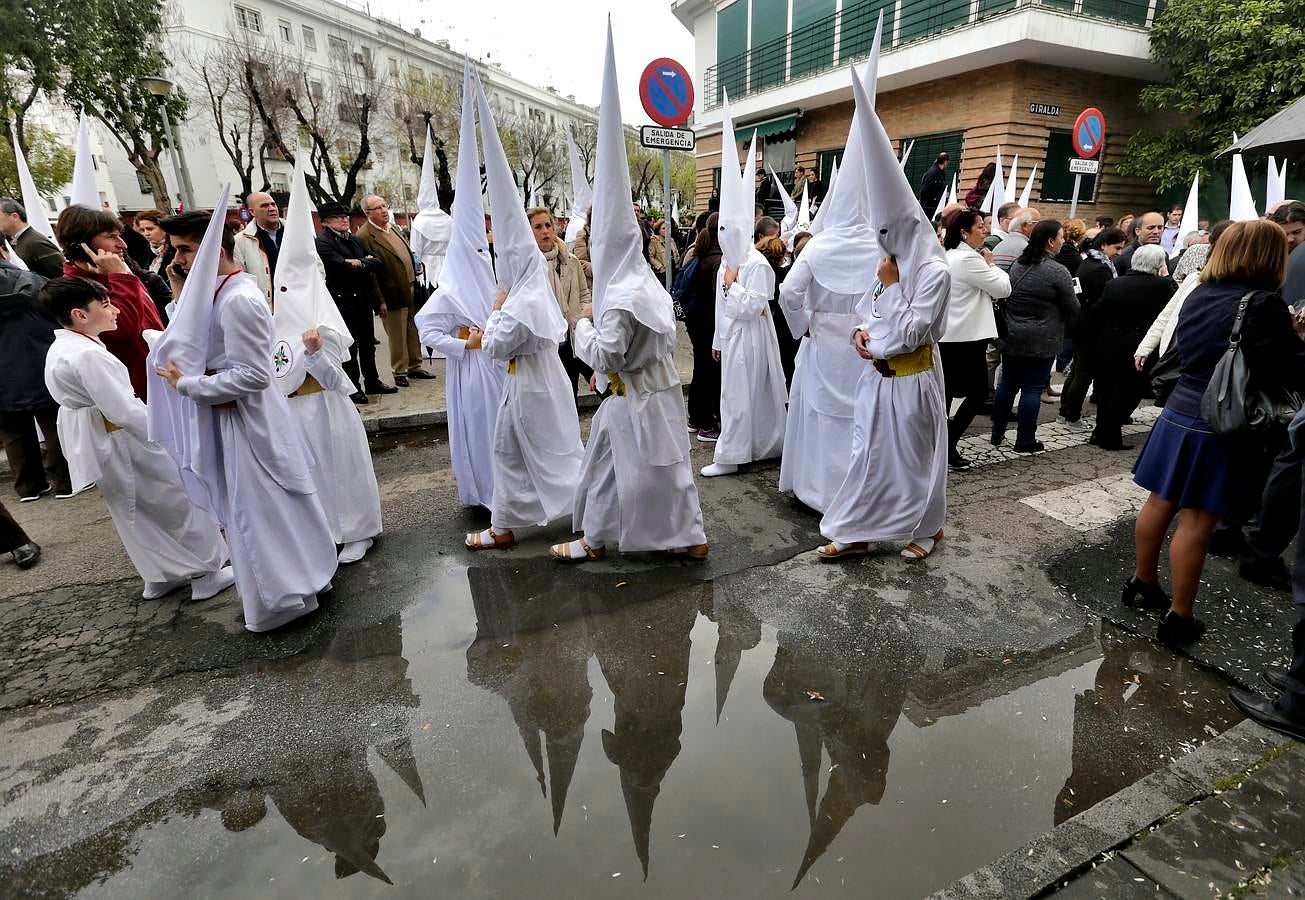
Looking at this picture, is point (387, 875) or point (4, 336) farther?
point (4, 336)

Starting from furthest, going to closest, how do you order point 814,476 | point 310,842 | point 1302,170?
point 1302,170, point 814,476, point 310,842

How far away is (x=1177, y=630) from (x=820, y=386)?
234cm

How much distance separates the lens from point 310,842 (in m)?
2.25

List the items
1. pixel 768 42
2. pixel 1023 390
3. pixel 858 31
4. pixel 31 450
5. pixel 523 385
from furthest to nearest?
pixel 768 42, pixel 858 31, pixel 1023 390, pixel 31 450, pixel 523 385

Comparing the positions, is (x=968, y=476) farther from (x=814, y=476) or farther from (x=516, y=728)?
(x=516, y=728)

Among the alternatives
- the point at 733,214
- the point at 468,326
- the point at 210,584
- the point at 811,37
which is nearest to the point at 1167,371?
the point at 733,214

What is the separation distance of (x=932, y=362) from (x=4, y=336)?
6.32 meters

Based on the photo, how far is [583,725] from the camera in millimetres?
2775

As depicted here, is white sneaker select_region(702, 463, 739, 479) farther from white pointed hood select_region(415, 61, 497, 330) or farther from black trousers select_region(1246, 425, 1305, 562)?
black trousers select_region(1246, 425, 1305, 562)

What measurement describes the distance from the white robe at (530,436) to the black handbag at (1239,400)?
3.25 metres

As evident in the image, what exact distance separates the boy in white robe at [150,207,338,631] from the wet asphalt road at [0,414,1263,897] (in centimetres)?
31

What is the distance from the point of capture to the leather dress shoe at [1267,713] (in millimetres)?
2547

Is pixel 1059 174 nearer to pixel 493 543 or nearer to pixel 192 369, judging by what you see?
pixel 493 543

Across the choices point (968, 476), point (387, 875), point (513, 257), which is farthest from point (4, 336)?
point (968, 476)
